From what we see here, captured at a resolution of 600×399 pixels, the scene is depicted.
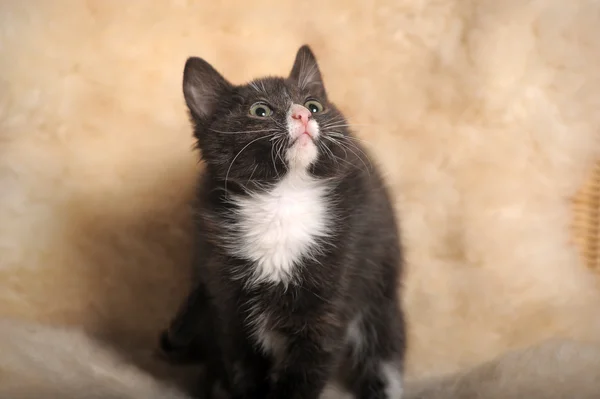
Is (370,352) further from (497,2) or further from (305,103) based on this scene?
(497,2)

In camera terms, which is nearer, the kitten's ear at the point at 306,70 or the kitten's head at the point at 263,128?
the kitten's head at the point at 263,128

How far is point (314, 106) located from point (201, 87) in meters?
0.24

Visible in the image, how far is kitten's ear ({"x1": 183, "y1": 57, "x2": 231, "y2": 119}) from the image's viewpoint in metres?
1.23

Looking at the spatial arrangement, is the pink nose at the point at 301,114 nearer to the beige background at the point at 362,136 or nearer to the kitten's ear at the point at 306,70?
the kitten's ear at the point at 306,70

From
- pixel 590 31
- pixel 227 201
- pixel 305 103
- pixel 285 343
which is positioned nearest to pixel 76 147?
pixel 227 201

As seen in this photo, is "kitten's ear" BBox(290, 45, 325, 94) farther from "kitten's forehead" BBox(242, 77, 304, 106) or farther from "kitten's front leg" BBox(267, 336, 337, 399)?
"kitten's front leg" BBox(267, 336, 337, 399)

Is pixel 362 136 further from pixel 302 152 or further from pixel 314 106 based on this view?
pixel 302 152

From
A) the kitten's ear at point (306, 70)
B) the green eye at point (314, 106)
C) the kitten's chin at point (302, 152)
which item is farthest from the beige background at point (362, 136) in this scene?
the kitten's chin at point (302, 152)

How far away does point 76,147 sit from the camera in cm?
155

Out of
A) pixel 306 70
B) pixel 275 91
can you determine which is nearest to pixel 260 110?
pixel 275 91

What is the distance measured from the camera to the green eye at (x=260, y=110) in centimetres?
117

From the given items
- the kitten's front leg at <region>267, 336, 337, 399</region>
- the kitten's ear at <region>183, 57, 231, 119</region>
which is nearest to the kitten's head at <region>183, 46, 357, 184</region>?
the kitten's ear at <region>183, 57, 231, 119</region>

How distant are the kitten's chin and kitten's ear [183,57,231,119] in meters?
0.23

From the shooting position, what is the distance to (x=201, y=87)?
1238 millimetres
